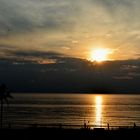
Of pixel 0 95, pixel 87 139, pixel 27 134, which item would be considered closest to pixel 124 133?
pixel 87 139

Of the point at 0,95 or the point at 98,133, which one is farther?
the point at 0,95

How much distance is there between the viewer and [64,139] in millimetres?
47250

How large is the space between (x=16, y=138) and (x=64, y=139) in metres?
6.01

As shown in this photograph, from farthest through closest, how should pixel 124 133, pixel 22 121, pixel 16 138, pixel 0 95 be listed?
pixel 22 121 < pixel 0 95 < pixel 124 133 < pixel 16 138

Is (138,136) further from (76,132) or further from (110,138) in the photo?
(76,132)

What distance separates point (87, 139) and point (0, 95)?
2447cm

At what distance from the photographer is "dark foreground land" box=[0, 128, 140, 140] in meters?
47.3

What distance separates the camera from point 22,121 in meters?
144

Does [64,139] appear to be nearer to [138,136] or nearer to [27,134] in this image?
[27,134]

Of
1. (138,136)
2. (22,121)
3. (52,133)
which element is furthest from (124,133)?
(22,121)

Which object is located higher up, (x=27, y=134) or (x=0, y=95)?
(x=0, y=95)

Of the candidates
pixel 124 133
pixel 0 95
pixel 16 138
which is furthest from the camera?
pixel 0 95

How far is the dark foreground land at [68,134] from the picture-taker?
47312 mm

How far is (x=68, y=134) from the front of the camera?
49.8 m
